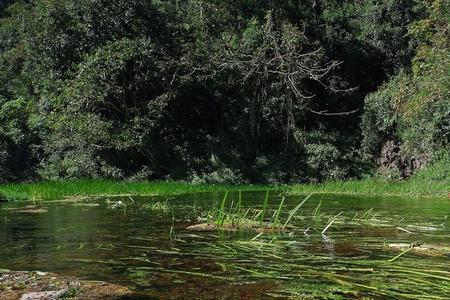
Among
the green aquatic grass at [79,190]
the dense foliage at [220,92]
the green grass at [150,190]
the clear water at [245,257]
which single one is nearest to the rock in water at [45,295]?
the clear water at [245,257]

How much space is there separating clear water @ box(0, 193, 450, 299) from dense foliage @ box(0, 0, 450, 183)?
467 inches

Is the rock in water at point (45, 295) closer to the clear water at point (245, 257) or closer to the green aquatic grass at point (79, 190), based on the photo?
the clear water at point (245, 257)

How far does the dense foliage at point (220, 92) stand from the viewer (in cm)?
1886

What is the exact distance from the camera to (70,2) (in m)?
20.1

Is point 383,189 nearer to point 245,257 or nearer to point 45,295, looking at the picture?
point 245,257

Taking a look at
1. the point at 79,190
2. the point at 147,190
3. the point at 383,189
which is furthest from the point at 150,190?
the point at 383,189

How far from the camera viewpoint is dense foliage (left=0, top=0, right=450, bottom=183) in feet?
61.9

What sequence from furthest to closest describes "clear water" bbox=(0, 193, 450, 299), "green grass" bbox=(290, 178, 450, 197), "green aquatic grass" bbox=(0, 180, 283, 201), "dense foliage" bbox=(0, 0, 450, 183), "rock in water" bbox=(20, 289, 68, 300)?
1. "dense foliage" bbox=(0, 0, 450, 183)
2. "green grass" bbox=(290, 178, 450, 197)
3. "green aquatic grass" bbox=(0, 180, 283, 201)
4. "clear water" bbox=(0, 193, 450, 299)
5. "rock in water" bbox=(20, 289, 68, 300)

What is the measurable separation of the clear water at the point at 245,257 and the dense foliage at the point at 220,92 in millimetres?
11854

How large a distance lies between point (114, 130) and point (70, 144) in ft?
8.61

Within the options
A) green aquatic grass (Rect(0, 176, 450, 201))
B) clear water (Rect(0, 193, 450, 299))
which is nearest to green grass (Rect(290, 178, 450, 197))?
green aquatic grass (Rect(0, 176, 450, 201))

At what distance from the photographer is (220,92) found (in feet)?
71.4

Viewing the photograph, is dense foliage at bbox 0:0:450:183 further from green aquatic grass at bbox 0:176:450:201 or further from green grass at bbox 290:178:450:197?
green aquatic grass at bbox 0:176:450:201

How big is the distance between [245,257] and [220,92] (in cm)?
1778
